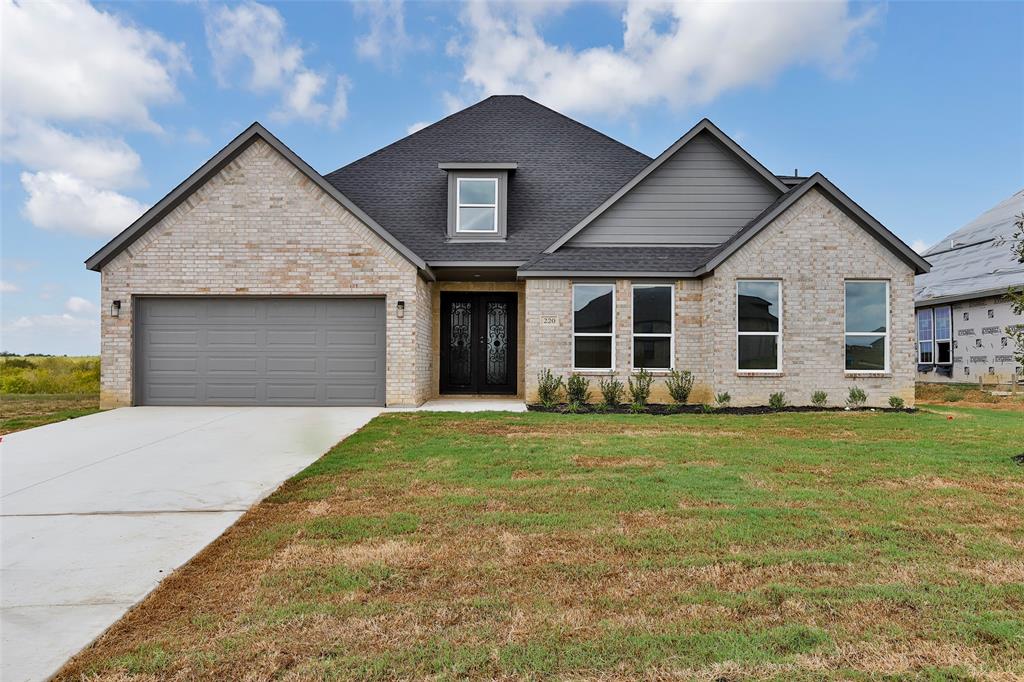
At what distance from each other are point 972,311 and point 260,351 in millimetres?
23152

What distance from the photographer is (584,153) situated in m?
17.6

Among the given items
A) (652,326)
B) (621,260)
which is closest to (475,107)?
(621,260)

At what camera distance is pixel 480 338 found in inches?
617

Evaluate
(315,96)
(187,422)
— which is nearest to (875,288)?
(187,422)

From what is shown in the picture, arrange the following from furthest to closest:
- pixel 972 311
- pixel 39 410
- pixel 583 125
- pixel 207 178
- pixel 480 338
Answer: pixel 972 311
pixel 583 125
pixel 480 338
pixel 39 410
pixel 207 178

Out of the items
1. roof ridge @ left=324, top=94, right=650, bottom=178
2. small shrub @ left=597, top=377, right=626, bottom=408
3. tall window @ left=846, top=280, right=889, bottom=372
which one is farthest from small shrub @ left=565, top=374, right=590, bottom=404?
roof ridge @ left=324, top=94, right=650, bottom=178

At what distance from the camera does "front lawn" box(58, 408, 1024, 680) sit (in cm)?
258

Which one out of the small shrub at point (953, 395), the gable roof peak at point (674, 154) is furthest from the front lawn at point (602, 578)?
the small shrub at point (953, 395)

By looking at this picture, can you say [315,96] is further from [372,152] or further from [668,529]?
[668,529]

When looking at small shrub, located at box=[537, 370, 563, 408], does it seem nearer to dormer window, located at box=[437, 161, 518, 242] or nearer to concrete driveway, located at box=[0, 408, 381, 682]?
dormer window, located at box=[437, 161, 518, 242]

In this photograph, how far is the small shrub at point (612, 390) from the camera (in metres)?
13.2

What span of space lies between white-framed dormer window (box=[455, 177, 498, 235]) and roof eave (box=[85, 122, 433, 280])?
9.39ft

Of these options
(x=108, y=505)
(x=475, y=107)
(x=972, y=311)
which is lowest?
(x=108, y=505)

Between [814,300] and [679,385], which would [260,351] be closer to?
[679,385]
